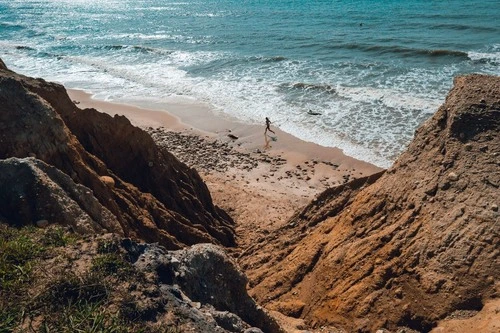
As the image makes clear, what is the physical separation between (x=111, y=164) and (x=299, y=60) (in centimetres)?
2899

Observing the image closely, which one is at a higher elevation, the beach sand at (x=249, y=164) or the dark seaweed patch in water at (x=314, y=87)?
the dark seaweed patch in water at (x=314, y=87)

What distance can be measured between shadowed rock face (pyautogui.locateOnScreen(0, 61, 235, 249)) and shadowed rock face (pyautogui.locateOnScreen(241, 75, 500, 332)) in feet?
9.66

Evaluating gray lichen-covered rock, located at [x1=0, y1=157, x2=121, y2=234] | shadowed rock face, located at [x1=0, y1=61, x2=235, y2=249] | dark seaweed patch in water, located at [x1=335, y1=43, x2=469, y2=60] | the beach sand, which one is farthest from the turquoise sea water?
gray lichen-covered rock, located at [x1=0, y1=157, x2=121, y2=234]

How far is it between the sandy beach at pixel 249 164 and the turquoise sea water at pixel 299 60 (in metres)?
1.43

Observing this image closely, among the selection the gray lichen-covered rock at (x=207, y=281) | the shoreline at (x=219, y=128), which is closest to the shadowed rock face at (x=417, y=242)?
the gray lichen-covered rock at (x=207, y=281)

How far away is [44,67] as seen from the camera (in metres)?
42.8

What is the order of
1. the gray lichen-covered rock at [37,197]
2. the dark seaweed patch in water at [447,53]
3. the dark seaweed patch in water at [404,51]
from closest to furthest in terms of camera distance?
the gray lichen-covered rock at [37,197] < the dark seaweed patch in water at [447,53] < the dark seaweed patch in water at [404,51]

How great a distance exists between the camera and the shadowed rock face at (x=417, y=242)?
8.23 m

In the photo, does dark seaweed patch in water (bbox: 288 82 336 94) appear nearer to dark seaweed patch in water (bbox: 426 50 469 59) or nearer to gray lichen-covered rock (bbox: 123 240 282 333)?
dark seaweed patch in water (bbox: 426 50 469 59)

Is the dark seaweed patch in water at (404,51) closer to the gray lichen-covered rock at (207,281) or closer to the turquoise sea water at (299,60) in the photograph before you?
the turquoise sea water at (299,60)

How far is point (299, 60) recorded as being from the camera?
129ft

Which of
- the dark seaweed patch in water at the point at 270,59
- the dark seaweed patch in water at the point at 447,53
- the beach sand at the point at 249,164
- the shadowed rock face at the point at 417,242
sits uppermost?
the dark seaweed patch in water at the point at 447,53

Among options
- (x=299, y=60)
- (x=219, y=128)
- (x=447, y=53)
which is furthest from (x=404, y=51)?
(x=219, y=128)

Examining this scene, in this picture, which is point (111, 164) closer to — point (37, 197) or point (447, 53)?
point (37, 197)
